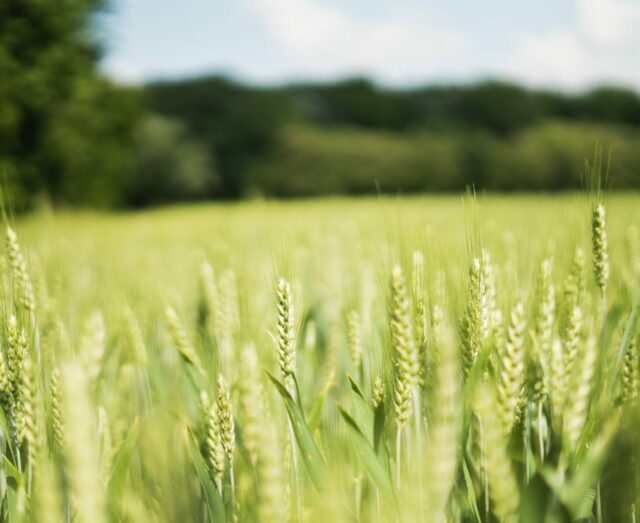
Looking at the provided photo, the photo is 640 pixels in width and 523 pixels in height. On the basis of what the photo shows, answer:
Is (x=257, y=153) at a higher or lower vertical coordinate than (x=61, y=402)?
higher

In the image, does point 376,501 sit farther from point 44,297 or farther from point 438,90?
point 438,90

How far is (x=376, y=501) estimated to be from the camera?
0.79 metres

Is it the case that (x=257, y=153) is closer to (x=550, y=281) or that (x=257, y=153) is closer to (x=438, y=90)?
(x=438, y=90)

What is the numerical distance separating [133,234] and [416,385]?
5680 mm

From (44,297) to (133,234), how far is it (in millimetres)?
4802

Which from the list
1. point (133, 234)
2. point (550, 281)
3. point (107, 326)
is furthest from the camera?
point (133, 234)

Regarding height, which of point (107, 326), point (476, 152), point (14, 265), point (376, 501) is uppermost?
point (476, 152)

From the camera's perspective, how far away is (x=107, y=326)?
158 cm

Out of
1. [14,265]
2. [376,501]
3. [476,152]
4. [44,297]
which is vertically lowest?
[376,501]

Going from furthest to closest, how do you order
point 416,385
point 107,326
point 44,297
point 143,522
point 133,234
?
point 133,234
point 107,326
point 44,297
point 416,385
point 143,522

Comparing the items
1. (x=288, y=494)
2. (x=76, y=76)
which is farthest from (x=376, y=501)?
(x=76, y=76)

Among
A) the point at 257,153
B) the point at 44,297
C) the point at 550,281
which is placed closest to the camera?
the point at 550,281

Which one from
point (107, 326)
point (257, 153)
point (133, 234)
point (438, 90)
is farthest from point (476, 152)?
point (107, 326)

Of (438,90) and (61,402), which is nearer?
(61,402)
